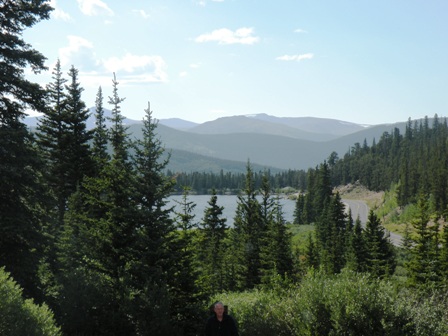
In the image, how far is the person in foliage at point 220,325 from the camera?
8.84 metres

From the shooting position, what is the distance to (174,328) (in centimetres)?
1262

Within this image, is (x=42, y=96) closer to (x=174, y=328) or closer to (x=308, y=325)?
(x=174, y=328)

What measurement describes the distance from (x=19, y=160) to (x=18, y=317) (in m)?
8.03

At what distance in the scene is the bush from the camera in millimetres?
7668

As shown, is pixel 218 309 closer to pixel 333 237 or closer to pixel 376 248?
pixel 376 248

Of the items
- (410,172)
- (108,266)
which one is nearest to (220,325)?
(108,266)

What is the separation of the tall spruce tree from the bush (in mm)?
5975

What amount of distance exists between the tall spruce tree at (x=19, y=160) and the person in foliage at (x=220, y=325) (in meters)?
8.62

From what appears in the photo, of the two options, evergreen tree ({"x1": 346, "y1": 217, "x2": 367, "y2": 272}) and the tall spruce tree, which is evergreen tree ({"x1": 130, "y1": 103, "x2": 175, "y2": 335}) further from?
evergreen tree ({"x1": 346, "y1": 217, "x2": 367, "y2": 272})

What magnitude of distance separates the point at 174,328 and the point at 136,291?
2298 mm

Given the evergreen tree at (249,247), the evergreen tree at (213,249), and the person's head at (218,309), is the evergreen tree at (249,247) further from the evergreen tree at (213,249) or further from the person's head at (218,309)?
the person's head at (218,309)

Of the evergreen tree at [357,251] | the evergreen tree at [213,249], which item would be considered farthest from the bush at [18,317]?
the evergreen tree at [357,251]

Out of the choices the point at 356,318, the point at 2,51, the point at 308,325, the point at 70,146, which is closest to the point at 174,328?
the point at 308,325

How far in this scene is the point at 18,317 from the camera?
25.8 feet
